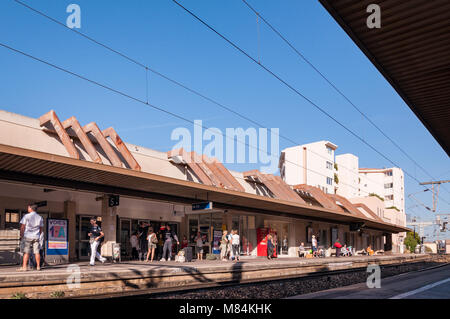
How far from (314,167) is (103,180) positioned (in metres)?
69.3

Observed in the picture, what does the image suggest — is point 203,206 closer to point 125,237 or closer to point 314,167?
point 125,237

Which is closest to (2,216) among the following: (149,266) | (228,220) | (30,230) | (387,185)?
(149,266)

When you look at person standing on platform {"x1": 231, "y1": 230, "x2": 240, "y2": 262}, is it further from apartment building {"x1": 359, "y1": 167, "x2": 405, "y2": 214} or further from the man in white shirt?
apartment building {"x1": 359, "y1": 167, "x2": 405, "y2": 214}

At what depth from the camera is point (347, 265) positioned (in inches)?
895

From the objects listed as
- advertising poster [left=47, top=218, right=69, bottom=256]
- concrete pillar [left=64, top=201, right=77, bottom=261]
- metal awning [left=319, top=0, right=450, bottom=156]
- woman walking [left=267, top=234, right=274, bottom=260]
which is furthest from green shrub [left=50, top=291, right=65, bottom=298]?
woman walking [left=267, top=234, right=274, bottom=260]

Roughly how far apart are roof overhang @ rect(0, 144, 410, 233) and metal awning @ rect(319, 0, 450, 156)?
932 centimetres

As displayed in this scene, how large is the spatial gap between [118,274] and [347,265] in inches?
577

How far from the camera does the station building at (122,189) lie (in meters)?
15.1

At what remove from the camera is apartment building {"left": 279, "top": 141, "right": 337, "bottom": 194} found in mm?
81562

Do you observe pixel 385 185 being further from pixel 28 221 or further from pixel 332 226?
pixel 28 221

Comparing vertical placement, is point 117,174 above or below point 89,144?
below

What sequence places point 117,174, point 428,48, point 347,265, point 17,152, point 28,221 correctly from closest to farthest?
point 428,48 → point 28,221 → point 17,152 → point 117,174 → point 347,265
